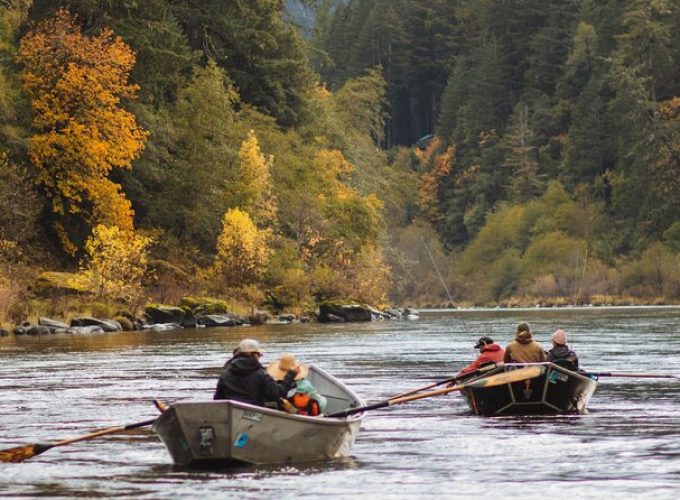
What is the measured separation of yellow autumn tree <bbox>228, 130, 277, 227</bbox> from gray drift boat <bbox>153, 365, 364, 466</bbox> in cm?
5887

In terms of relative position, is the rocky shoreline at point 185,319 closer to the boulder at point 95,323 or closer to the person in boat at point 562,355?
the boulder at point 95,323

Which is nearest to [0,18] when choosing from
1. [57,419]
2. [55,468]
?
[57,419]

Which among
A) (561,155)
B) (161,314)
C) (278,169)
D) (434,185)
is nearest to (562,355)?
(161,314)

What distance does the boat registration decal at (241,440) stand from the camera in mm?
16438

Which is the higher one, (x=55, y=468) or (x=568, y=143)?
(x=568, y=143)

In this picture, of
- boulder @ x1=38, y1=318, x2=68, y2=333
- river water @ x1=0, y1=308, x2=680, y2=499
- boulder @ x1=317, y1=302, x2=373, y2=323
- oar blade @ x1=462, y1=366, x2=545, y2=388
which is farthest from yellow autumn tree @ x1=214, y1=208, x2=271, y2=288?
oar blade @ x1=462, y1=366, x2=545, y2=388

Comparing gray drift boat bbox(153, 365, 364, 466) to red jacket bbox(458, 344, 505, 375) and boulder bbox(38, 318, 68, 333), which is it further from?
boulder bbox(38, 318, 68, 333)

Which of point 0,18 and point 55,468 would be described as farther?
point 0,18

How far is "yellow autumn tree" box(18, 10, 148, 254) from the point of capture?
2511 inches

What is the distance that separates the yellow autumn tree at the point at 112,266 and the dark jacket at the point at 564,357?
40.1 meters

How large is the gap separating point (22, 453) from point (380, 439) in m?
5.28

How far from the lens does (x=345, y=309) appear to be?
7781 centimetres

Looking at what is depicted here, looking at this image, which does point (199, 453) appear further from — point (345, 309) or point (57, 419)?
point (345, 309)

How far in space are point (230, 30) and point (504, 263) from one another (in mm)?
61843
